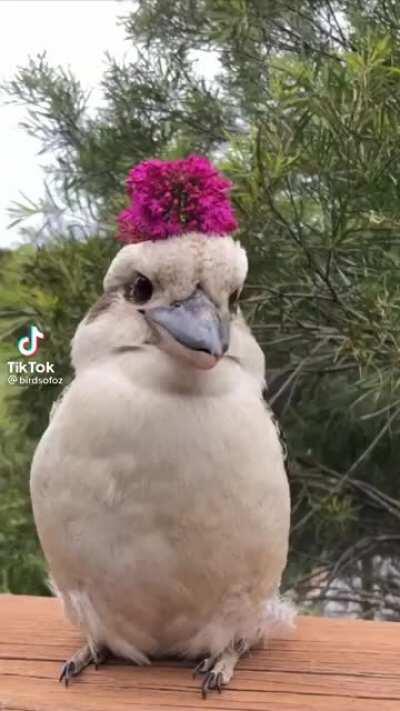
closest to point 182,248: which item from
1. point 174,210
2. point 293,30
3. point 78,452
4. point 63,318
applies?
point 174,210

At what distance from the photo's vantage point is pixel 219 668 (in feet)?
1.91

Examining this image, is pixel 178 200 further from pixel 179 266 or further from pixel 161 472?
pixel 161 472

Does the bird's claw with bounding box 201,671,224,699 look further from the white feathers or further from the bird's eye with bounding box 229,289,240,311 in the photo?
the bird's eye with bounding box 229,289,240,311

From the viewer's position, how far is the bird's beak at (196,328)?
469 mm

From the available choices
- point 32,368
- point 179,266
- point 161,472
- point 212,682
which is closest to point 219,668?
point 212,682

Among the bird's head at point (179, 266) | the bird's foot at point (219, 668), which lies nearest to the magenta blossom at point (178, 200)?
the bird's head at point (179, 266)

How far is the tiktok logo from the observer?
0.94 m

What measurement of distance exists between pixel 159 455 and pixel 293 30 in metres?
0.65

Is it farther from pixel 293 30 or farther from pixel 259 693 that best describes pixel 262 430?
pixel 293 30

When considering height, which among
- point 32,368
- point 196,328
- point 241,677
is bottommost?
point 241,677

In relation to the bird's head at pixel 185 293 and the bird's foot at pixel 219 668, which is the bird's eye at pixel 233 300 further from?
the bird's foot at pixel 219 668

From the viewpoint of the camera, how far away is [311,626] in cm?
70

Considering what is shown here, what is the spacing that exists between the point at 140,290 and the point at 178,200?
0.18 ft

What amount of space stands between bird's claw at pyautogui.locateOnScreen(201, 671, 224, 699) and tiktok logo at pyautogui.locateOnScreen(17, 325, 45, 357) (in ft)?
1.47
